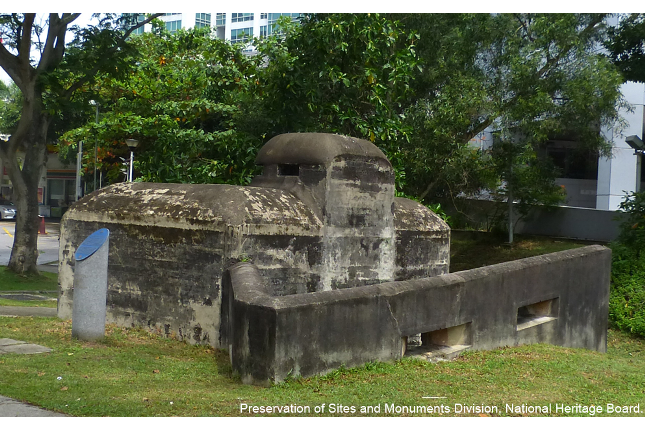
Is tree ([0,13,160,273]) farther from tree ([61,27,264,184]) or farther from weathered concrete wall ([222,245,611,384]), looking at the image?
weathered concrete wall ([222,245,611,384])

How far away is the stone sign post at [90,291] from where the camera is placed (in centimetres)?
812

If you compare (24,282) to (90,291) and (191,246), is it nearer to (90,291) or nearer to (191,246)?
(90,291)

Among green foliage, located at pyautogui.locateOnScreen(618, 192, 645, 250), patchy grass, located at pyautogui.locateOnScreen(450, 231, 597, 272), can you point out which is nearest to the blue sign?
green foliage, located at pyautogui.locateOnScreen(618, 192, 645, 250)

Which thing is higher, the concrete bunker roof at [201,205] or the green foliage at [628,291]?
the concrete bunker roof at [201,205]

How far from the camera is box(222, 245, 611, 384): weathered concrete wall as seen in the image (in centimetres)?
605

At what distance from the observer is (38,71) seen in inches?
623

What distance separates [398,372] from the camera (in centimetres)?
661

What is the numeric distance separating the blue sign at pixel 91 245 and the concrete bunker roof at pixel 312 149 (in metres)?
2.49

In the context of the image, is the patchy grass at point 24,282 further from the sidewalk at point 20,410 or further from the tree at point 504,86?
the sidewalk at point 20,410

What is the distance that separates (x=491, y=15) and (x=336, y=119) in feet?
17.2

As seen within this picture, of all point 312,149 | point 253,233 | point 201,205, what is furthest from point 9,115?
point 253,233

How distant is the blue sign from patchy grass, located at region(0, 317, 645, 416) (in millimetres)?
984

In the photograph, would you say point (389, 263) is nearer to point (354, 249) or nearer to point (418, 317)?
point (354, 249)

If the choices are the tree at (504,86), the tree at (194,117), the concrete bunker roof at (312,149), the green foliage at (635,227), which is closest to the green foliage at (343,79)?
the tree at (194,117)
